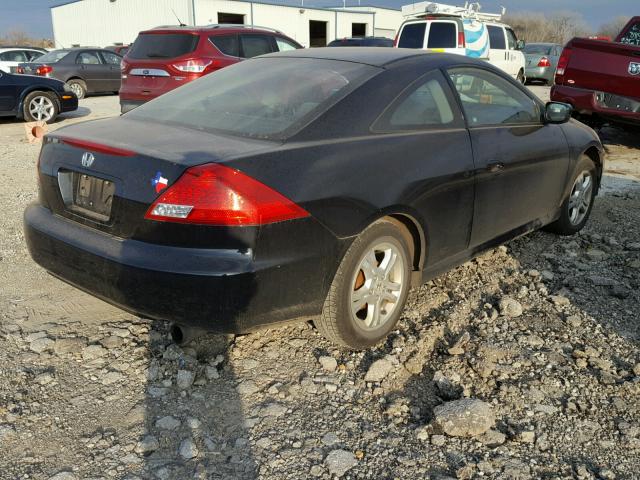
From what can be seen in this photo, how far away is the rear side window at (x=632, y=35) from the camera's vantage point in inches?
386

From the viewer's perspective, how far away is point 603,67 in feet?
26.9

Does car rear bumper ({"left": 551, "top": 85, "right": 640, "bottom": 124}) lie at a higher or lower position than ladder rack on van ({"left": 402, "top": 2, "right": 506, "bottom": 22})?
lower

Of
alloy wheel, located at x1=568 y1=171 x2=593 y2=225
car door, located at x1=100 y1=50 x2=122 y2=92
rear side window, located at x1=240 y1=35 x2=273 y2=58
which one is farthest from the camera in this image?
car door, located at x1=100 y1=50 x2=122 y2=92

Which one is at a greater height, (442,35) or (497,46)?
(442,35)

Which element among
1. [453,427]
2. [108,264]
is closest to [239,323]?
[108,264]

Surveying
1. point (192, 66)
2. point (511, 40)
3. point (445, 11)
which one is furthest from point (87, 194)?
point (511, 40)

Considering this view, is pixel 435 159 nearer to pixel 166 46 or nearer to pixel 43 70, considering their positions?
pixel 166 46

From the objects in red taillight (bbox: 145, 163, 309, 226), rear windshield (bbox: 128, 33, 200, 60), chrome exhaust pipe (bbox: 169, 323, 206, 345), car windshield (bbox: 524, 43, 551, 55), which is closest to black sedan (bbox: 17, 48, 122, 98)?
rear windshield (bbox: 128, 33, 200, 60)

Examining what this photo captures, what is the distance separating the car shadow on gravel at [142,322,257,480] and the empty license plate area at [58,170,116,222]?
2.66ft

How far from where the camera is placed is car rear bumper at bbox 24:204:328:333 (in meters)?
2.56

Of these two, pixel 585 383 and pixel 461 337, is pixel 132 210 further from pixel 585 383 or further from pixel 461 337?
pixel 585 383

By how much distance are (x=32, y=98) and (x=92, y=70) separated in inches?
247

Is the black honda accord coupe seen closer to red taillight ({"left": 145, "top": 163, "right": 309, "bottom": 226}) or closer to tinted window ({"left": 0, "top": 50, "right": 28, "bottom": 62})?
red taillight ({"left": 145, "top": 163, "right": 309, "bottom": 226})

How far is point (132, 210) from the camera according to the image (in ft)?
8.80
